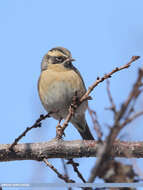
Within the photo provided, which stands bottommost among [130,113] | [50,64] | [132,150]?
[132,150]

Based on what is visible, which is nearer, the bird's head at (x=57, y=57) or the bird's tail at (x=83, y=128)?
the bird's head at (x=57, y=57)

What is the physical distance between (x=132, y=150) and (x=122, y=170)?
2364 millimetres

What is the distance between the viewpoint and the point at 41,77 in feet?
21.9

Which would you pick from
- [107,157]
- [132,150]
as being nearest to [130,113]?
[107,157]

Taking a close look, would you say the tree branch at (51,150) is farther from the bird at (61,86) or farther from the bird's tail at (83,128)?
the bird's tail at (83,128)

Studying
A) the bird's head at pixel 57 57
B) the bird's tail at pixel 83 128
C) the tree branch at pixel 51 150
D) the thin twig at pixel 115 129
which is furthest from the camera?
the bird's tail at pixel 83 128

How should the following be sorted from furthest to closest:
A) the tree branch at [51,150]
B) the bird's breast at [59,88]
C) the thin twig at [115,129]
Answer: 1. the bird's breast at [59,88]
2. the tree branch at [51,150]
3. the thin twig at [115,129]

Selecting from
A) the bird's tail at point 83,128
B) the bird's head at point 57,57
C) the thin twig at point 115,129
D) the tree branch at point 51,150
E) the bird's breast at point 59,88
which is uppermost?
the thin twig at point 115,129

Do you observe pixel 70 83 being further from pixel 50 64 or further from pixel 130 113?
pixel 130 113

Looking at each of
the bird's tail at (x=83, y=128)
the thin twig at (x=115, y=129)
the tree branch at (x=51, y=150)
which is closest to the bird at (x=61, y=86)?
the bird's tail at (x=83, y=128)

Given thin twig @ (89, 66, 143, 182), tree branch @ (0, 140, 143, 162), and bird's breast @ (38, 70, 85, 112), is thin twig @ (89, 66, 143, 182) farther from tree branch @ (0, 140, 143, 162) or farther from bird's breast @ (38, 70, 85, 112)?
bird's breast @ (38, 70, 85, 112)

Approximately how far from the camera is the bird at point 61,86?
242 inches

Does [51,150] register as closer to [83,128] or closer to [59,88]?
[59,88]

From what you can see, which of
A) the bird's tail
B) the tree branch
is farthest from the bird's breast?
the tree branch
